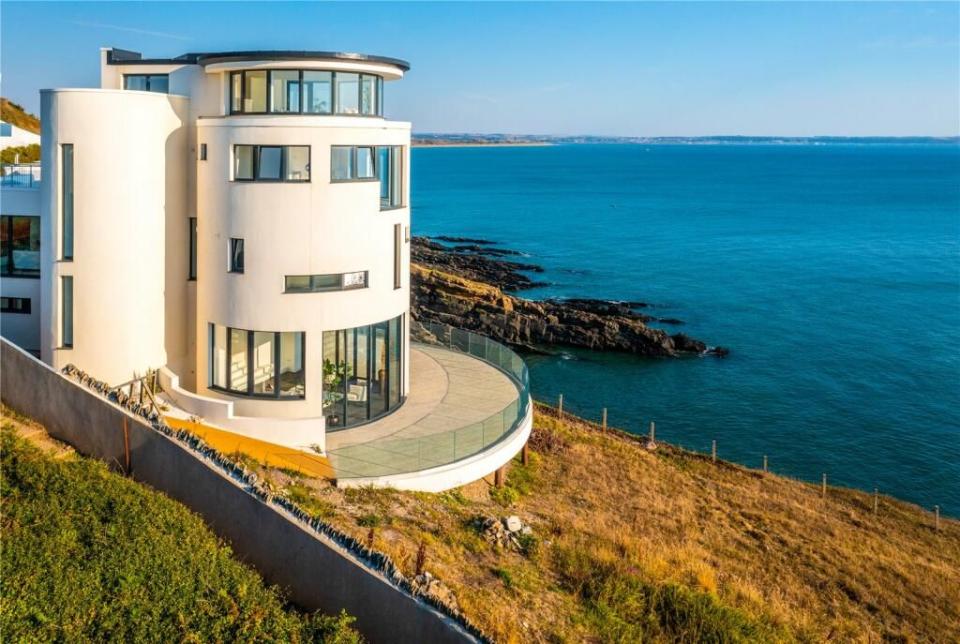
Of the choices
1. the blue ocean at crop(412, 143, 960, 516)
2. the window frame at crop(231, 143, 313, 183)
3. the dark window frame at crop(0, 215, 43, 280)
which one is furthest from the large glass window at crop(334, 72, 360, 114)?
the blue ocean at crop(412, 143, 960, 516)

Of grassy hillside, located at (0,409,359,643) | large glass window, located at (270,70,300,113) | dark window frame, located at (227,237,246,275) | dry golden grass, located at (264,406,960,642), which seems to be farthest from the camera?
dark window frame, located at (227,237,246,275)

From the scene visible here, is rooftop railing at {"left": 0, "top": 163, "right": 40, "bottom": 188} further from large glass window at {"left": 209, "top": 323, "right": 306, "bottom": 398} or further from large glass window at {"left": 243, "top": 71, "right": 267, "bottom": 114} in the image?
large glass window at {"left": 209, "top": 323, "right": 306, "bottom": 398}

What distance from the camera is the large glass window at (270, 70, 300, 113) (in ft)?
64.1

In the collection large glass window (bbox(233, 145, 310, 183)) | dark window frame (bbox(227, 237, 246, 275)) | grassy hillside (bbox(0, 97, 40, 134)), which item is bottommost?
dark window frame (bbox(227, 237, 246, 275))

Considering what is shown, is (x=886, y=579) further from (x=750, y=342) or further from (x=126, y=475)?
(x=750, y=342)

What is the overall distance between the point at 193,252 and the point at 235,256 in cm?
143

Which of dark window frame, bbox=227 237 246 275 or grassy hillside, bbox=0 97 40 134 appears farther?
grassy hillside, bbox=0 97 40 134

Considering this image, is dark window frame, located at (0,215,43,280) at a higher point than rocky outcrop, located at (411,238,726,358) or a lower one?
higher

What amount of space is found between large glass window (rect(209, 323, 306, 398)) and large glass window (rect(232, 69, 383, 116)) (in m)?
5.29

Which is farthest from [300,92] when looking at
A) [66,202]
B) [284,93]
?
[66,202]

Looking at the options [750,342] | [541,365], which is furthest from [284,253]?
[750,342]

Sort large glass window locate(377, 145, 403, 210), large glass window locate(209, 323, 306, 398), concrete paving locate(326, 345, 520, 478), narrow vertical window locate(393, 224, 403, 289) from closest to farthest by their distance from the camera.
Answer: concrete paving locate(326, 345, 520, 478) < large glass window locate(209, 323, 306, 398) < large glass window locate(377, 145, 403, 210) < narrow vertical window locate(393, 224, 403, 289)

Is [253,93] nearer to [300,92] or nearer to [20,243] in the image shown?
[300,92]

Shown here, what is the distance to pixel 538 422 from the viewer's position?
29.6 meters
